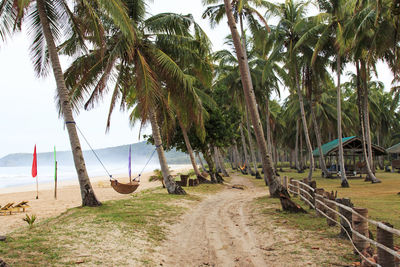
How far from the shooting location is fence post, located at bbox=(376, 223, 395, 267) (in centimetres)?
389

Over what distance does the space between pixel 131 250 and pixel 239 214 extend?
4470 mm

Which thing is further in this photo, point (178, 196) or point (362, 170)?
point (362, 170)

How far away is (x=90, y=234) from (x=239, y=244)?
2848mm

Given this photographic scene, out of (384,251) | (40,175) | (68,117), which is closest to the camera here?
(384,251)

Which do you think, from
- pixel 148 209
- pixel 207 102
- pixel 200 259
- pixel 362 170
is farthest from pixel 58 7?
pixel 362 170

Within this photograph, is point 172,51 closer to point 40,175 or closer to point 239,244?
point 239,244

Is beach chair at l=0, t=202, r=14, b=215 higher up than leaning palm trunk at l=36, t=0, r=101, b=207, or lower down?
lower down

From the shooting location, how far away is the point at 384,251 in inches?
155

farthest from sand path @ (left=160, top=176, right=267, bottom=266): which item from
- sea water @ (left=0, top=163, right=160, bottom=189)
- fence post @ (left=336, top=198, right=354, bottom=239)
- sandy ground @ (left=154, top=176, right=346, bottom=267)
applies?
sea water @ (left=0, top=163, right=160, bottom=189)

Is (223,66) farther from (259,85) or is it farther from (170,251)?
(170,251)

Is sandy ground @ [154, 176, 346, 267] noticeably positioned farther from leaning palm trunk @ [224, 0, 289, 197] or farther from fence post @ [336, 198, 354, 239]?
leaning palm trunk @ [224, 0, 289, 197]

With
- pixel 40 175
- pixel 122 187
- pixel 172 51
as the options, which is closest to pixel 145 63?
pixel 172 51

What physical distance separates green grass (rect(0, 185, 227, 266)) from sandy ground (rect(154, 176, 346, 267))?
1.55 ft

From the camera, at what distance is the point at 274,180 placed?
12.0 m
